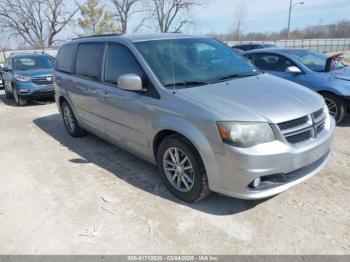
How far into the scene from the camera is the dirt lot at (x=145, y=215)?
9.21 feet

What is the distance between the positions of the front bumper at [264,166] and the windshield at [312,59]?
12.0ft

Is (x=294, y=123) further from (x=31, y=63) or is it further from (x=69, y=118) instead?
(x=31, y=63)

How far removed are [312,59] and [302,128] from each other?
4186 millimetres

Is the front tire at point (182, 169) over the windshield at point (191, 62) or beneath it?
beneath

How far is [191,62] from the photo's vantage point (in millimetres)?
3795

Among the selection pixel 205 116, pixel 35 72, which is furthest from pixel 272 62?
pixel 35 72

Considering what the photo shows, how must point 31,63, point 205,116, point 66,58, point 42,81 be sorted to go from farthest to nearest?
1. point 31,63
2. point 42,81
3. point 66,58
4. point 205,116

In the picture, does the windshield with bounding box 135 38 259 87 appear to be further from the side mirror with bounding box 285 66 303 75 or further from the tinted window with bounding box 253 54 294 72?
the tinted window with bounding box 253 54 294 72

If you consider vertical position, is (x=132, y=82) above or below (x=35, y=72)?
above

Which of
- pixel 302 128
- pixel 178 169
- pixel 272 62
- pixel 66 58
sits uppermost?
pixel 66 58

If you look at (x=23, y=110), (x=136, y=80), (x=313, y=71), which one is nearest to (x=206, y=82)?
(x=136, y=80)

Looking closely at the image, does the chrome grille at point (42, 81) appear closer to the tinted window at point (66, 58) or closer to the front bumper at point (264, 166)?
the tinted window at point (66, 58)

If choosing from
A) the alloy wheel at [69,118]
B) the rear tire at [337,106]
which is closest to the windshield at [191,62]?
the rear tire at [337,106]

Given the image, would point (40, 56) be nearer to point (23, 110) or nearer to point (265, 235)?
point (23, 110)
